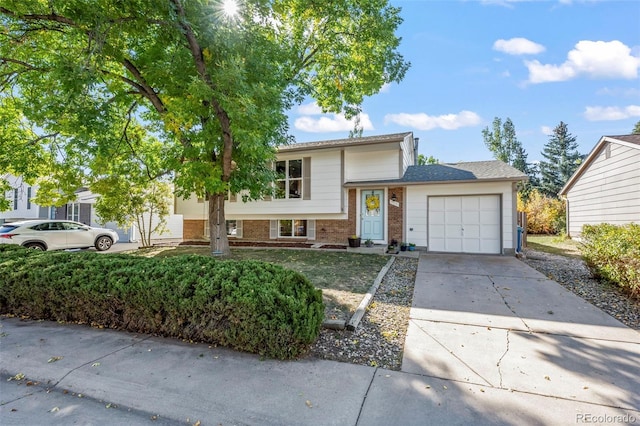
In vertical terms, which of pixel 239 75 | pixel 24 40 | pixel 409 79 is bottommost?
pixel 239 75

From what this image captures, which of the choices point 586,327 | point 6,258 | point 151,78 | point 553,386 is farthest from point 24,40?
point 586,327

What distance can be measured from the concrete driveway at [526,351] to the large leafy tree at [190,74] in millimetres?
5428

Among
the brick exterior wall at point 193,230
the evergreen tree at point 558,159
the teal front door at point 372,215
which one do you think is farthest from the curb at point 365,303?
the evergreen tree at point 558,159

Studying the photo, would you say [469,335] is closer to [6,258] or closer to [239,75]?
[239,75]

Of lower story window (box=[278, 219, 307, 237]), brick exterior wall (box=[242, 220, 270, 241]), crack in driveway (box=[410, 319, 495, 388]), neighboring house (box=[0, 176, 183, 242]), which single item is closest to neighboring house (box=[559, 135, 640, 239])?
crack in driveway (box=[410, 319, 495, 388])

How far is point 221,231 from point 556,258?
11.9 meters

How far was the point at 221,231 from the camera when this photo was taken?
1011 cm

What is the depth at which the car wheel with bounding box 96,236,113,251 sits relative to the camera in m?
14.7

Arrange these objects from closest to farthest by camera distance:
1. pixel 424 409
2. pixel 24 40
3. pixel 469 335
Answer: pixel 424 409 < pixel 469 335 < pixel 24 40

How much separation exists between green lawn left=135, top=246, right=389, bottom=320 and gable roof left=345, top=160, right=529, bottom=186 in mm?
3525

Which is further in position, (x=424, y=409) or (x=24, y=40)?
Result: (x=24, y=40)

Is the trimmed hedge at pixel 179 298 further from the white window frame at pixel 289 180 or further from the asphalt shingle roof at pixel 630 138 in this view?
the asphalt shingle roof at pixel 630 138

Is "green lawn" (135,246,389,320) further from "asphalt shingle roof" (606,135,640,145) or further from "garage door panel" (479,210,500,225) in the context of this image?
"asphalt shingle roof" (606,135,640,145)

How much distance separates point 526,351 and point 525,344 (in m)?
0.22
